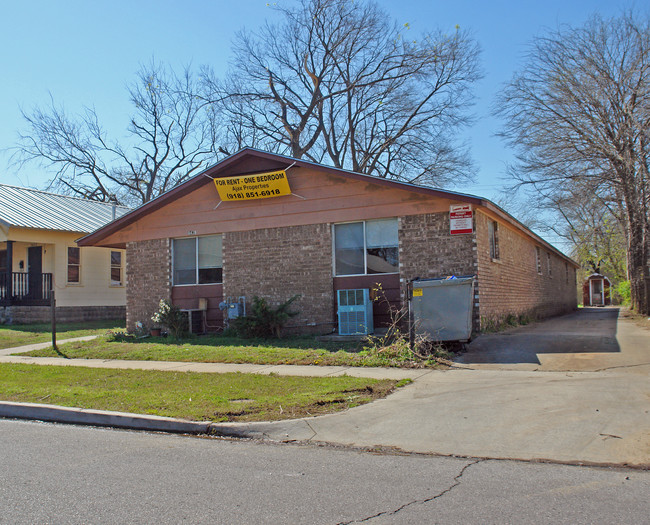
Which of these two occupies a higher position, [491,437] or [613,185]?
[613,185]

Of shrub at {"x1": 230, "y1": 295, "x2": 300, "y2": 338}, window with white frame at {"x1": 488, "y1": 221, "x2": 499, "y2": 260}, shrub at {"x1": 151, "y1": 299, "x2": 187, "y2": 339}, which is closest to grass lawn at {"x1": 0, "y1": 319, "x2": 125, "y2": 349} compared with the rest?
shrub at {"x1": 151, "y1": 299, "x2": 187, "y2": 339}

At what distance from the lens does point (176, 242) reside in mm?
17016

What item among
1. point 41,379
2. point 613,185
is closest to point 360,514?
point 41,379

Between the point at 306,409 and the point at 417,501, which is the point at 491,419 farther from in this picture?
the point at 417,501

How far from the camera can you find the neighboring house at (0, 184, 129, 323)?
69.8ft

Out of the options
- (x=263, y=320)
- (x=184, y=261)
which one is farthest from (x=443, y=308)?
(x=184, y=261)

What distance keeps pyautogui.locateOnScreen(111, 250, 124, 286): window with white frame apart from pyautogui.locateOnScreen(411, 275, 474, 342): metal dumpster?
55.4 feet

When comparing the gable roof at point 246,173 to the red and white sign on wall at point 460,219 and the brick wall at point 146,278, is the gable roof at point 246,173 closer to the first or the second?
the red and white sign on wall at point 460,219

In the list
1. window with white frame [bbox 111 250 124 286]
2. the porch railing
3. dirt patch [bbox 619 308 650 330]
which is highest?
window with white frame [bbox 111 250 124 286]

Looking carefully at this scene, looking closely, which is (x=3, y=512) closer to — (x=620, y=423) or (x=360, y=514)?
(x=360, y=514)

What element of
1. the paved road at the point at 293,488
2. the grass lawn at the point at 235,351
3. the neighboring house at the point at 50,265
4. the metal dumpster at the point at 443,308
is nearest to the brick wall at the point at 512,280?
the metal dumpster at the point at 443,308

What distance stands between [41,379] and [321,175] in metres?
7.99

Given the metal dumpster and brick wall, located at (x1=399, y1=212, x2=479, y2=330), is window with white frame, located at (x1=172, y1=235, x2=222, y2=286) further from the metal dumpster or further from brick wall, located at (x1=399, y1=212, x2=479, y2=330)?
the metal dumpster

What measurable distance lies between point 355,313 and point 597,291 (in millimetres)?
43824
